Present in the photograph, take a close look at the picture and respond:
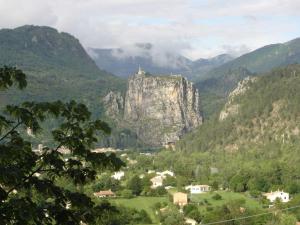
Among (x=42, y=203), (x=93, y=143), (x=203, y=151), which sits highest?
(x=93, y=143)

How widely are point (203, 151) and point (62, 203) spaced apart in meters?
153

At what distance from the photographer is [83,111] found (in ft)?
34.2

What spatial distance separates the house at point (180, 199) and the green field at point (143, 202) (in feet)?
6.48

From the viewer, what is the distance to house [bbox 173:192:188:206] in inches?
3334

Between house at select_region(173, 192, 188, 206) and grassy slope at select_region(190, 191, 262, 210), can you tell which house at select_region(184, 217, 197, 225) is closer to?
grassy slope at select_region(190, 191, 262, 210)

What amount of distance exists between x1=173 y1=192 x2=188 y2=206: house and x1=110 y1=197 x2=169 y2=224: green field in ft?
6.48

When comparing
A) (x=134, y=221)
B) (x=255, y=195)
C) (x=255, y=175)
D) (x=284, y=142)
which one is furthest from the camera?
(x=284, y=142)

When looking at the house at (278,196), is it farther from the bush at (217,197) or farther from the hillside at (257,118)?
the hillside at (257,118)

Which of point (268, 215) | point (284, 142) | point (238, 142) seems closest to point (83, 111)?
point (268, 215)

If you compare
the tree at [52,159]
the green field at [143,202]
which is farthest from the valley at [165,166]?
the green field at [143,202]

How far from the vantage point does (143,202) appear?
88.4m

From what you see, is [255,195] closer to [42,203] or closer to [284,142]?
[284,142]

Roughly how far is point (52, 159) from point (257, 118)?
503 feet

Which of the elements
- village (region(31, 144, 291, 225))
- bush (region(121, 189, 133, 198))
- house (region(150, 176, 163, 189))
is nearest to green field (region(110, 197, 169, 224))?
village (region(31, 144, 291, 225))
